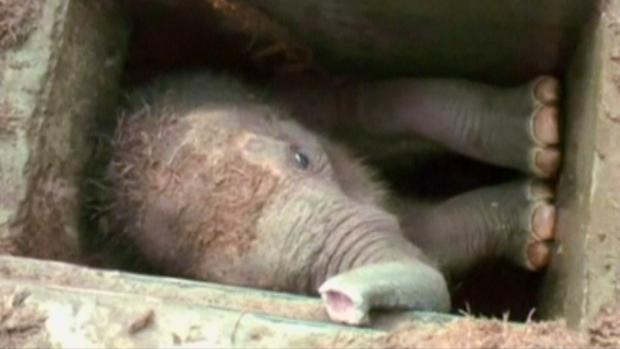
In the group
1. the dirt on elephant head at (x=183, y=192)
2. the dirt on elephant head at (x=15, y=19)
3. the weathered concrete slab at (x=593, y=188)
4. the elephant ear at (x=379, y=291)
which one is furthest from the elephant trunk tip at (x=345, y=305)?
the dirt on elephant head at (x=15, y=19)

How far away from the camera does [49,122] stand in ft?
8.18

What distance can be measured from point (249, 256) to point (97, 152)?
15.2 inches

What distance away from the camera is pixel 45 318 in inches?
80.6

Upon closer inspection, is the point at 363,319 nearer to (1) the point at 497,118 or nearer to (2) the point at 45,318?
(2) the point at 45,318


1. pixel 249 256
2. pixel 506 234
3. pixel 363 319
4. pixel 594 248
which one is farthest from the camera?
pixel 506 234

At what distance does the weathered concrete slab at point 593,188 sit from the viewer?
2.22 meters

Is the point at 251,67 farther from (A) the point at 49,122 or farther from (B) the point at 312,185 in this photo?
(A) the point at 49,122

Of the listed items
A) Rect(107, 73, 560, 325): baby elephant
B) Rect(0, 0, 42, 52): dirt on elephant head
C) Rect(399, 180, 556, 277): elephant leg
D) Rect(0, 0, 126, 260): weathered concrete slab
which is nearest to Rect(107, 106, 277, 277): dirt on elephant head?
Rect(107, 73, 560, 325): baby elephant

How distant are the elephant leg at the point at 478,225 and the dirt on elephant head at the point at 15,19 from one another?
839mm

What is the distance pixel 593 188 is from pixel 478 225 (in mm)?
653

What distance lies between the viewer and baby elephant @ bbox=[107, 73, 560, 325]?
2518 mm

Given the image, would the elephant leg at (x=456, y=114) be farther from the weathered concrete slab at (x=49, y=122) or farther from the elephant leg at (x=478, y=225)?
the weathered concrete slab at (x=49, y=122)

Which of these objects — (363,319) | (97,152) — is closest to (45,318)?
(363,319)

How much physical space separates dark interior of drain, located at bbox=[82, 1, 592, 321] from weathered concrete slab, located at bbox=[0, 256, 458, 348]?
0.77 meters
